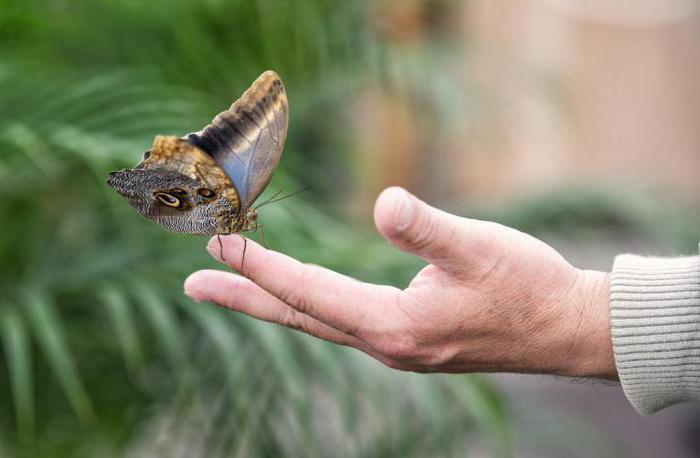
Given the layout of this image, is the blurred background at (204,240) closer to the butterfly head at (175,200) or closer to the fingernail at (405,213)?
the butterfly head at (175,200)

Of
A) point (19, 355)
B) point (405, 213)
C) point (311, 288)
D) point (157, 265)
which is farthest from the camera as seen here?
point (157, 265)

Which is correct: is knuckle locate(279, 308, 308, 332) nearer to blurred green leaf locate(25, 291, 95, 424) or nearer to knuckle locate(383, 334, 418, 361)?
knuckle locate(383, 334, 418, 361)

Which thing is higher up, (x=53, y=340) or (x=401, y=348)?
(x=53, y=340)

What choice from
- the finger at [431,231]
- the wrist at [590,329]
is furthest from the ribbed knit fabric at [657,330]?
the finger at [431,231]

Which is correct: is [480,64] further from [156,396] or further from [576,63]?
[576,63]

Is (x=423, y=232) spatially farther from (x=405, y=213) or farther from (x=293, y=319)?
(x=293, y=319)

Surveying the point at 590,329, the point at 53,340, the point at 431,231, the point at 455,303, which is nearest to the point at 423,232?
the point at 431,231

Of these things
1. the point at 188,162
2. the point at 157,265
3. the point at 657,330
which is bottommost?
the point at 657,330
